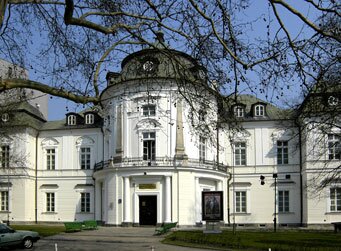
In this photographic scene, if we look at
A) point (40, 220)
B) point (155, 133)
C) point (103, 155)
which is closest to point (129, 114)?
point (155, 133)

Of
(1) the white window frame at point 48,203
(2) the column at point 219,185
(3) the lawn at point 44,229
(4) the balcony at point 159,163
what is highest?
(4) the balcony at point 159,163

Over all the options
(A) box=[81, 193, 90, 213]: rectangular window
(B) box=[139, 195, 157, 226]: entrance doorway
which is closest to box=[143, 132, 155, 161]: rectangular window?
(B) box=[139, 195, 157, 226]: entrance doorway

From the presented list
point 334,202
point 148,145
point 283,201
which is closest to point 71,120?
point 148,145

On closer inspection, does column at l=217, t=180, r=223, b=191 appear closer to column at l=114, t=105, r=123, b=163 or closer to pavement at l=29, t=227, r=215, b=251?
pavement at l=29, t=227, r=215, b=251

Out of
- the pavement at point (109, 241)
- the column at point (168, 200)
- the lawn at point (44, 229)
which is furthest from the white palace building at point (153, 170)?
the lawn at point (44, 229)

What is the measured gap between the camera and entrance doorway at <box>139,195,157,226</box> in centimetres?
4547

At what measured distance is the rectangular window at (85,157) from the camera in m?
53.6

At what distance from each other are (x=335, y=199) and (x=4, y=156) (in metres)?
31.3

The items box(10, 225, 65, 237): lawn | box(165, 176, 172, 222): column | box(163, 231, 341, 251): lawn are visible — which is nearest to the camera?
box(163, 231, 341, 251): lawn

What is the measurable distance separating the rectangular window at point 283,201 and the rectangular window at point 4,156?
85.4 ft

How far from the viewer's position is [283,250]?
2267 cm

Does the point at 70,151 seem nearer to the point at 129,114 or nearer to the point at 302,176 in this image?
the point at 129,114

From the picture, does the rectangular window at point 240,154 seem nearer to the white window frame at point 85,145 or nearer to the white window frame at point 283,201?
the white window frame at point 283,201

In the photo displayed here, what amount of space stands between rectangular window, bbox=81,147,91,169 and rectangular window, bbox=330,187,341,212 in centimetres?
2325
